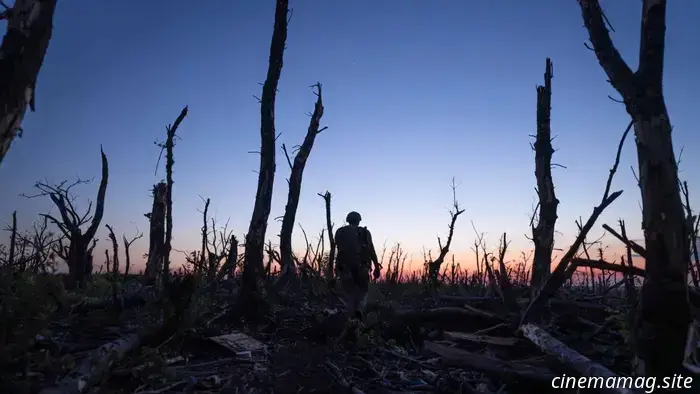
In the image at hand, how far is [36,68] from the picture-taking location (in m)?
5.90

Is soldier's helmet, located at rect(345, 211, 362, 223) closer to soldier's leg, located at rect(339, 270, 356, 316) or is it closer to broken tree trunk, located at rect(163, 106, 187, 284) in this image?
soldier's leg, located at rect(339, 270, 356, 316)

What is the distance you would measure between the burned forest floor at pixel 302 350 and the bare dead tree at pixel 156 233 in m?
10.4

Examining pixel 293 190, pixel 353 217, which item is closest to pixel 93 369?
pixel 353 217

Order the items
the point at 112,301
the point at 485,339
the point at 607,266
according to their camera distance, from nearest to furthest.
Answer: the point at 607,266 → the point at 485,339 → the point at 112,301

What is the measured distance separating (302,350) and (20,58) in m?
5.44

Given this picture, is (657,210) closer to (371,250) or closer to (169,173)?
(371,250)

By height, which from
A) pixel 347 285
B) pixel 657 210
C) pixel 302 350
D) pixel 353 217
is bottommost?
pixel 302 350

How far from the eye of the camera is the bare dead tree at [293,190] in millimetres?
16156

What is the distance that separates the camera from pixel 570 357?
14.9ft

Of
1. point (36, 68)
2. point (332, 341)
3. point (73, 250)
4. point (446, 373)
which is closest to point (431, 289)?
point (332, 341)

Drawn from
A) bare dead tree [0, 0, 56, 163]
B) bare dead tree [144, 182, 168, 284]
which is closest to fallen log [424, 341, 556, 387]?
bare dead tree [0, 0, 56, 163]

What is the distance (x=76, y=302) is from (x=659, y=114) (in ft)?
30.3

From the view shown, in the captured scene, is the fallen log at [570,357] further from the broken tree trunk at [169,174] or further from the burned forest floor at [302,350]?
the broken tree trunk at [169,174]

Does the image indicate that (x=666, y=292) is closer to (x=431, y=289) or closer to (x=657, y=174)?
(x=657, y=174)
